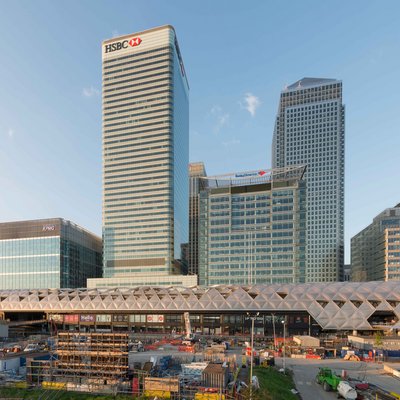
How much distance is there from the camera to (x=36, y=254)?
158 meters

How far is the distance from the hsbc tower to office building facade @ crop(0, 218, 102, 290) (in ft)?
55.5

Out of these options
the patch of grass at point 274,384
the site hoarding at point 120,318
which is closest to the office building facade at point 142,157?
the site hoarding at point 120,318

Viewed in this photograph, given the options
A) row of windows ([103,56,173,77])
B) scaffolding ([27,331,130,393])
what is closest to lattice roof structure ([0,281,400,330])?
scaffolding ([27,331,130,393])

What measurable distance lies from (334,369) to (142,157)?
132m

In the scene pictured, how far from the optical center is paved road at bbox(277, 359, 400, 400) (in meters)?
38.6

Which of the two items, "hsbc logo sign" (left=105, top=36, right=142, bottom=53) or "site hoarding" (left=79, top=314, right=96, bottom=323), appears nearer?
"site hoarding" (left=79, top=314, right=96, bottom=323)

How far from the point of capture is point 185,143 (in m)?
187

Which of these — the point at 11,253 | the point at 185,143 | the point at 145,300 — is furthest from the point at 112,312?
the point at 185,143

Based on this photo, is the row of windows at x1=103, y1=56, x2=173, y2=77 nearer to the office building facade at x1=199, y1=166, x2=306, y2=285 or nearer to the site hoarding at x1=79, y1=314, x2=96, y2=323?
the office building facade at x1=199, y1=166, x2=306, y2=285

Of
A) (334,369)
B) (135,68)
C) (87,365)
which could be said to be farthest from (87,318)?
(135,68)

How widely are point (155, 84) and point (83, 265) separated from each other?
4106 inches

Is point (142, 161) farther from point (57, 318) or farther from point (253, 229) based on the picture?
point (57, 318)

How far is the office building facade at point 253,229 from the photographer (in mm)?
134375

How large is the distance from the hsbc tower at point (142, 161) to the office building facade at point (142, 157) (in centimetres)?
42
